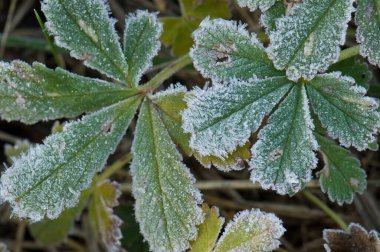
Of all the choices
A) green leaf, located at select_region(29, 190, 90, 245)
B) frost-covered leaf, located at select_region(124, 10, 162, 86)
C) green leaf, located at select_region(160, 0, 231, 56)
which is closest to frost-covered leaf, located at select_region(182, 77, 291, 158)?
frost-covered leaf, located at select_region(124, 10, 162, 86)

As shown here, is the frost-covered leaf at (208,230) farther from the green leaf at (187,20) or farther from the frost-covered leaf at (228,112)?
the green leaf at (187,20)

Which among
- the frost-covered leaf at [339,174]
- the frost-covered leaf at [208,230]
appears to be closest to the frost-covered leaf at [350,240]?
the frost-covered leaf at [339,174]

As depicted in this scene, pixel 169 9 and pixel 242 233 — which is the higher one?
pixel 169 9

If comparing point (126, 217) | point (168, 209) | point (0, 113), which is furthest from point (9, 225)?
point (168, 209)

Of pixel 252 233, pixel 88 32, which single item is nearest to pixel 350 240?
pixel 252 233

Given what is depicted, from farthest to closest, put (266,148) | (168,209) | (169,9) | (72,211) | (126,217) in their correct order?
(169,9) < (126,217) < (72,211) < (168,209) < (266,148)

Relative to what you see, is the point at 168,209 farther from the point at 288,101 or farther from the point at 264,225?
the point at 288,101
